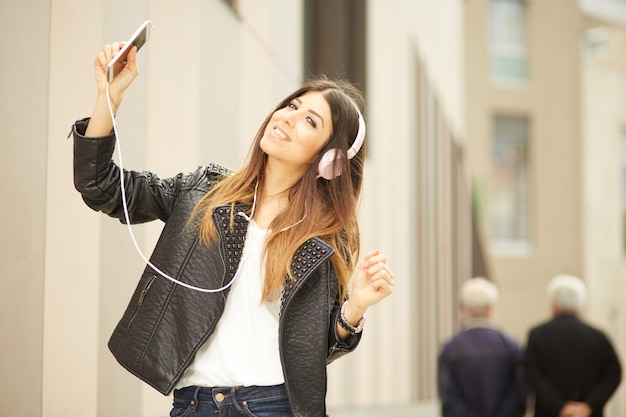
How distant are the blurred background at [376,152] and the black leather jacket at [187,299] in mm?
503

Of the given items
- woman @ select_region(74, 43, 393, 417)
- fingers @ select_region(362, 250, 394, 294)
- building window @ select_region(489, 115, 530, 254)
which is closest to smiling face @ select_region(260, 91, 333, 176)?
woman @ select_region(74, 43, 393, 417)

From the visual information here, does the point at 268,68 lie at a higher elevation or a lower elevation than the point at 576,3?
lower

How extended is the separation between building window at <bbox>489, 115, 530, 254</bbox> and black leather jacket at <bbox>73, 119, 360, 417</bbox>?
1702 centimetres

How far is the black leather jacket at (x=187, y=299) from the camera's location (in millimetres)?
2262

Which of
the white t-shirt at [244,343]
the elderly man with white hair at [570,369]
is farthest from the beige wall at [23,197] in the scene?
the elderly man with white hair at [570,369]

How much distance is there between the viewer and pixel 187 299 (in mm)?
Result: 2301

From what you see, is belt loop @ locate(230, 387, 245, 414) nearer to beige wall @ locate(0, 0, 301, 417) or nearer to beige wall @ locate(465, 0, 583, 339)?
A: beige wall @ locate(0, 0, 301, 417)

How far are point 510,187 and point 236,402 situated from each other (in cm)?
1749

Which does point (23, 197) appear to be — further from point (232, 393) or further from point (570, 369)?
point (570, 369)

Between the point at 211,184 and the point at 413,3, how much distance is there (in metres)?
8.26

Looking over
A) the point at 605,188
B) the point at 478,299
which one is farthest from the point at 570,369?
the point at 605,188

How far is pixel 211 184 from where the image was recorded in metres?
2.53

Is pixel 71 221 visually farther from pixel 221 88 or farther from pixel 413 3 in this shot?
pixel 413 3

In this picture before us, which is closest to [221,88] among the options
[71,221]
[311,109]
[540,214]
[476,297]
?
[71,221]
